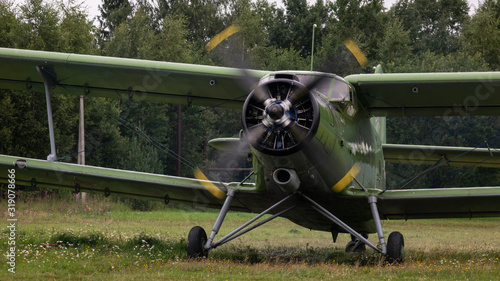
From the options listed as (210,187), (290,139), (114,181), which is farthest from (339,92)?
(114,181)

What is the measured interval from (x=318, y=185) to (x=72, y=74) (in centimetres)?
519

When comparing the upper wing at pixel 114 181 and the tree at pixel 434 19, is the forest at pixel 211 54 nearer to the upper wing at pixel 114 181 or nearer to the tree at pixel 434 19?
the tree at pixel 434 19

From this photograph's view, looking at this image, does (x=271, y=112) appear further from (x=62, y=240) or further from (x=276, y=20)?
(x=276, y=20)

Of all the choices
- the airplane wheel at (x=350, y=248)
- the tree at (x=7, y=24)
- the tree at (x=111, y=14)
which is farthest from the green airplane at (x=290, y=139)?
the tree at (x=111, y=14)

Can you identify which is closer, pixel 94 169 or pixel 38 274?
pixel 38 274

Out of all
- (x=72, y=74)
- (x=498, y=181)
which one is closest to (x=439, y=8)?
(x=498, y=181)

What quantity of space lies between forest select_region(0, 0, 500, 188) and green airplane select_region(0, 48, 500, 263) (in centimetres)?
104

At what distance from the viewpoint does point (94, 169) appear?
10.8m

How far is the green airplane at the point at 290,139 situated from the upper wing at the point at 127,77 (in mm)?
21

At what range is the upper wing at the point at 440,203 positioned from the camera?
33.0 feet

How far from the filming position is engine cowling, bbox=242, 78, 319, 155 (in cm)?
829

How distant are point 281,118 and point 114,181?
13.3 ft

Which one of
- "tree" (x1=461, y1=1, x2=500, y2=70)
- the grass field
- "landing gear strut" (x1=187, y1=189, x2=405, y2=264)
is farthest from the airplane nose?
"tree" (x1=461, y1=1, x2=500, y2=70)

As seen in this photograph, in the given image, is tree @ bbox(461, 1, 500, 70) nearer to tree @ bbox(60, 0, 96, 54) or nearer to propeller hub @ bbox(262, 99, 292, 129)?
tree @ bbox(60, 0, 96, 54)
